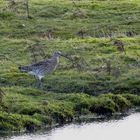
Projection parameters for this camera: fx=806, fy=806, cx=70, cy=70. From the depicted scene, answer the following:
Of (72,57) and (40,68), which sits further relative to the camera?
(72,57)

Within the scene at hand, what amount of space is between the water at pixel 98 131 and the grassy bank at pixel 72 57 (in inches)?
26.8

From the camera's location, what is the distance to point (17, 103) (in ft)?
74.1

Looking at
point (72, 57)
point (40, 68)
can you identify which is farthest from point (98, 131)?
point (72, 57)

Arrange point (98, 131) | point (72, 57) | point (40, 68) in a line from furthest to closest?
point (72, 57)
point (40, 68)
point (98, 131)

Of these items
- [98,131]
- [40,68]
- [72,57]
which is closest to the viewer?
[98,131]

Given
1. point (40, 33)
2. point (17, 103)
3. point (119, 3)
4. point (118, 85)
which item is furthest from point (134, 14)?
point (17, 103)

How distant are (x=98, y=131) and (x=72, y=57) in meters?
6.92

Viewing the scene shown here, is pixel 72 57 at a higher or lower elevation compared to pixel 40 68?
lower

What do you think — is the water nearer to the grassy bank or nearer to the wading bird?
the grassy bank

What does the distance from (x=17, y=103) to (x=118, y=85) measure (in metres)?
3.95

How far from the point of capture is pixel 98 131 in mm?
21266

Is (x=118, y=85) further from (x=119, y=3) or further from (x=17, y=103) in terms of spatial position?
(x=119, y=3)

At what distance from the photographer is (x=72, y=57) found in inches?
1096

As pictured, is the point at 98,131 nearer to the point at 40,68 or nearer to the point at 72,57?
the point at 40,68
